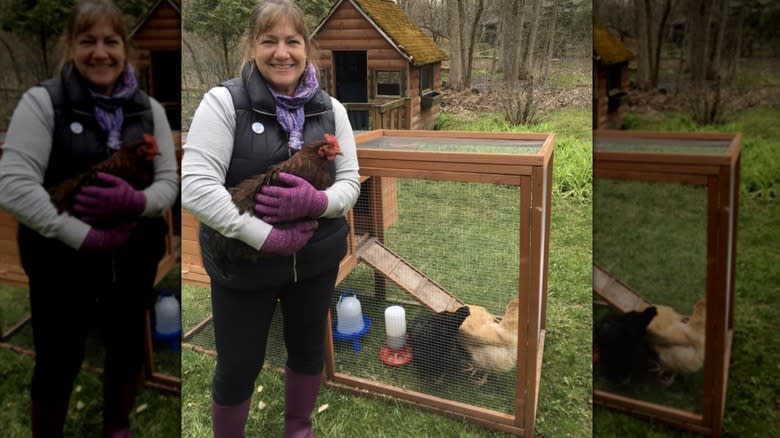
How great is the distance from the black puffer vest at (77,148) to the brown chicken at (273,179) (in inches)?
45.9

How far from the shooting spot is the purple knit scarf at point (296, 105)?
1.67 meters

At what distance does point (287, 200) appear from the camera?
164cm

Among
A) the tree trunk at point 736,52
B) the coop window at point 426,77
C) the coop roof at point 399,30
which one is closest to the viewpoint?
the tree trunk at point 736,52

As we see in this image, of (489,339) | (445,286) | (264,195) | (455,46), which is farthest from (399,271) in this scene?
(455,46)

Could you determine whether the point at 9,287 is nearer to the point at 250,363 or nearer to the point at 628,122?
the point at 628,122

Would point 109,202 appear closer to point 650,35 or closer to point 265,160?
point 650,35

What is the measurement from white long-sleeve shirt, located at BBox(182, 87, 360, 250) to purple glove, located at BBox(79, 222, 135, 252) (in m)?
1.09

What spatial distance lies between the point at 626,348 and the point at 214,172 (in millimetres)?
1315

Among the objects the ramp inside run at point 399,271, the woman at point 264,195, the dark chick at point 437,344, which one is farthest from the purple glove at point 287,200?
the dark chick at point 437,344

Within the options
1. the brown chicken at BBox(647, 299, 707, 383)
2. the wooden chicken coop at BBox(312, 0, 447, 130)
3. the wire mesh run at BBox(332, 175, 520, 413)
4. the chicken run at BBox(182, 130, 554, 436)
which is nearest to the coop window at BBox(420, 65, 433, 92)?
the wooden chicken coop at BBox(312, 0, 447, 130)

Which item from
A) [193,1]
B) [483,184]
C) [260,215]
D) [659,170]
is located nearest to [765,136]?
[659,170]

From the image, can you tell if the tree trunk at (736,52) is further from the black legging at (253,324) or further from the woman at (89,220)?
the black legging at (253,324)

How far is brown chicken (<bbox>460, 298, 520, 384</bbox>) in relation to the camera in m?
2.09

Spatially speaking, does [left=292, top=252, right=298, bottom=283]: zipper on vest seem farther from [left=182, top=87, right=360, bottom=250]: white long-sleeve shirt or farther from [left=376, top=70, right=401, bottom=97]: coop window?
[left=376, top=70, right=401, bottom=97]: coop window
